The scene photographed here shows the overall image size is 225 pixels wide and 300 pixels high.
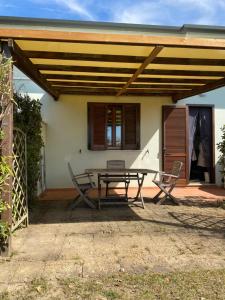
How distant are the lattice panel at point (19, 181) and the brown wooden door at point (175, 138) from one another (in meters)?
5.03

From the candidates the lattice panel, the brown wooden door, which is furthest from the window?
the lattice panel

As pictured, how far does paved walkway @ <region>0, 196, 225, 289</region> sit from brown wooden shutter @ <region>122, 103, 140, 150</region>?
3.32m

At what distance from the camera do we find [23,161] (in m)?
5.85

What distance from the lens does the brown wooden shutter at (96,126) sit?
979 cm

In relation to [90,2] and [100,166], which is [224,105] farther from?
[90,2]

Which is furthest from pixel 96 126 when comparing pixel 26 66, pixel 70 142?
pixel 26 66

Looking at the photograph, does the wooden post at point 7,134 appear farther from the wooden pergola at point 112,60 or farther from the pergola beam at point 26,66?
the pergola beam at point 26,66

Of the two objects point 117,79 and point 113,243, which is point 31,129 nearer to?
point 117,79

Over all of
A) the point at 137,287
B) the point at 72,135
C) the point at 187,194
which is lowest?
the point at 137,287

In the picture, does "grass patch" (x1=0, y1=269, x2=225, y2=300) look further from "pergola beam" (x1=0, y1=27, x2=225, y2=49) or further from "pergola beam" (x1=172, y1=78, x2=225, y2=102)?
"pergola beam" (x1=172, y1=78, x2=225, y2=102)

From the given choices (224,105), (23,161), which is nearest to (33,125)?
(23,161)

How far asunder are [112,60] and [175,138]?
478 cm

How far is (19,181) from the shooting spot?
211 inches

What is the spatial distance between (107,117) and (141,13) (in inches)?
309
